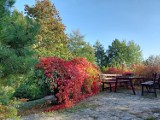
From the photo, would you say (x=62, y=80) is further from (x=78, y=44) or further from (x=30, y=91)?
(x=78, y=44)

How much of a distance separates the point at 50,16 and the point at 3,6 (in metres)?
18.6

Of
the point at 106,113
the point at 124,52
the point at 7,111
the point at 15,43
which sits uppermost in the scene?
the point at 124,52

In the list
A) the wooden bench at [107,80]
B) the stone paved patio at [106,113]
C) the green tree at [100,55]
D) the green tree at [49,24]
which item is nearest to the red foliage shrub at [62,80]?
the stone paved patio at [106,113]

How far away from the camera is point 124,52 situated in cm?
4147

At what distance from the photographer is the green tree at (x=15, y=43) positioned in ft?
11.9

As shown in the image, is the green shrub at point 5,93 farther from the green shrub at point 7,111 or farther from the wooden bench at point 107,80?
the wooden bench at point 107,80

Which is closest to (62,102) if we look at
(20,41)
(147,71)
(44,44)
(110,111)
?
(110,111)

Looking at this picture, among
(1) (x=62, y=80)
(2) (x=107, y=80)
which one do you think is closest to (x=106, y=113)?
(1) (x=62, y=80)

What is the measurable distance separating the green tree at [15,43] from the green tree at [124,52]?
36.3m

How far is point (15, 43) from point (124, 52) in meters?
38.6

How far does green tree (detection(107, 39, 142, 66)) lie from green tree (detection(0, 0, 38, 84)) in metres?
36.3

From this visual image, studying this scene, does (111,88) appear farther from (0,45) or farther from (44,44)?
(44,44)

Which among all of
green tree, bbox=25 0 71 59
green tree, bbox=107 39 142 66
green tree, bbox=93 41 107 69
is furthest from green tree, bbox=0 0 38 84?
green tree, bbox=93 41 107 69

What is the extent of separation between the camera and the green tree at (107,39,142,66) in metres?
40.6
